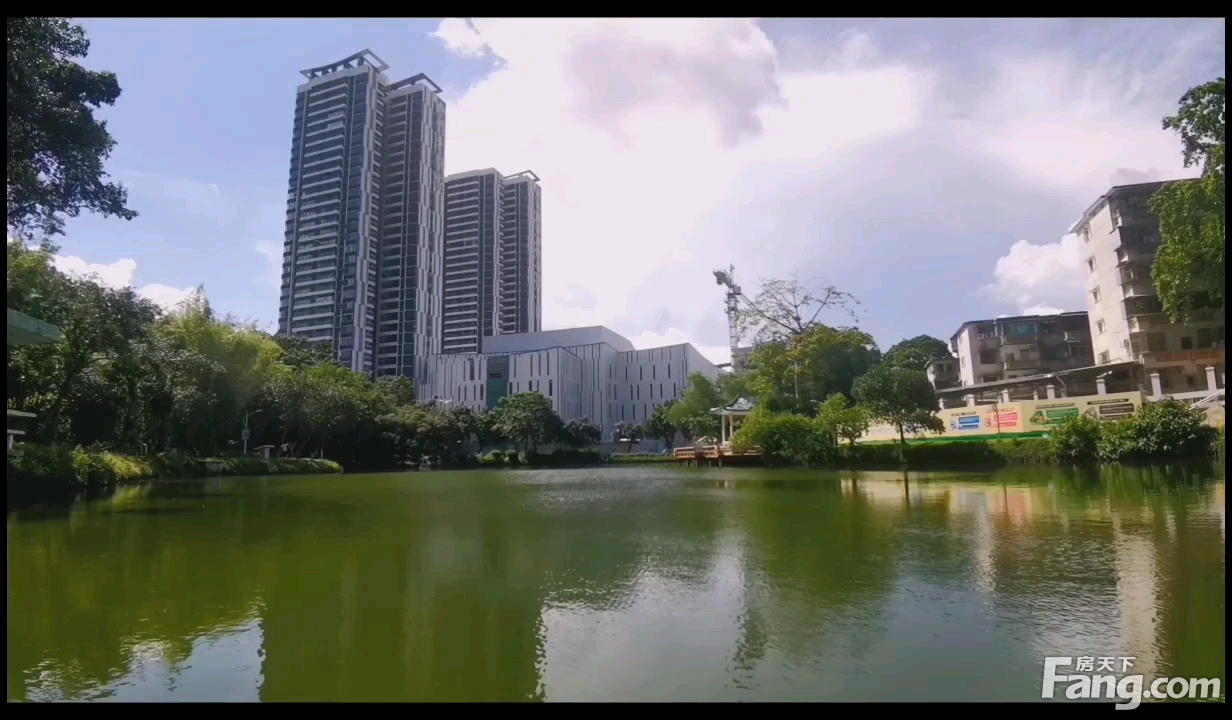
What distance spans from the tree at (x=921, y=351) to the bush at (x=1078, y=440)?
20724 millimetres

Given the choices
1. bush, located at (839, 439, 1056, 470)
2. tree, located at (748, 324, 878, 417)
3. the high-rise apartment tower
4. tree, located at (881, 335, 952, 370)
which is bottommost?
bush, located at (839, 439, 1056, 470)

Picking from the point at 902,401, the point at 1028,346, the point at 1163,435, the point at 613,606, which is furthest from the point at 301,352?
the point at 613,606

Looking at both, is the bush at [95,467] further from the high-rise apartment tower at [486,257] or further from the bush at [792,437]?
the high-rise apartment tower at [486,257]

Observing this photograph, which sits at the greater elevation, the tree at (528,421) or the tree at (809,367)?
the tree at (809,367)

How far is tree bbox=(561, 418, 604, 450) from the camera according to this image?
49.9 m

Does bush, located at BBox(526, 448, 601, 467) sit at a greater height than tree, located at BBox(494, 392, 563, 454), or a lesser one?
lesser

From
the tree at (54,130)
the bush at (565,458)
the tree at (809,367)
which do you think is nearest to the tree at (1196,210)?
the tree at (809,367)

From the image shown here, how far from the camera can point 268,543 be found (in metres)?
7.87

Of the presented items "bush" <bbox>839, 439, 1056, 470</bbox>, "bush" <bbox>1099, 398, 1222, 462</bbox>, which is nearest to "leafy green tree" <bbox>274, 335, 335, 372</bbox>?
"bush" <bbox>839, 439, 1056, 470</bbox>

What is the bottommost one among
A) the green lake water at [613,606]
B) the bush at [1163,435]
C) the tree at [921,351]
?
the green lake water at [613,606]

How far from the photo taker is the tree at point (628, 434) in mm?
57625

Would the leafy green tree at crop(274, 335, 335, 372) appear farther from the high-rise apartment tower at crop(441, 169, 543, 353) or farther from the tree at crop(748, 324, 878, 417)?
the tree at crop(748, 324, 878, 417)

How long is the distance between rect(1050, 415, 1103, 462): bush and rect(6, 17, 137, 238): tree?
2488 centimetres

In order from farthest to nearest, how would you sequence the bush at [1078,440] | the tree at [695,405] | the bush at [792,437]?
the tree at [695,405], the bush at [792,437], the bush at [1078,440]
